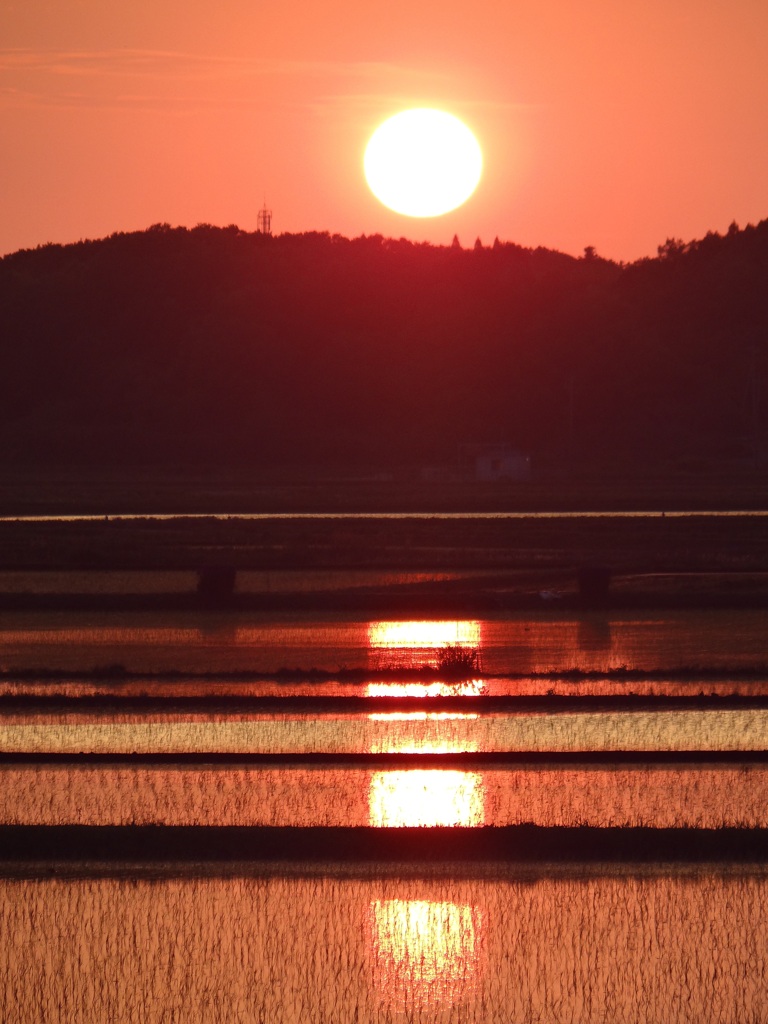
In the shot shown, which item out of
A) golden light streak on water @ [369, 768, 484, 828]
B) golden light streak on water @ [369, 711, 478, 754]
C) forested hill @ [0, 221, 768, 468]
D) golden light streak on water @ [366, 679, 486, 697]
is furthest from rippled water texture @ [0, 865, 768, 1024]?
forested hill @ [0, 221, 768, 468]

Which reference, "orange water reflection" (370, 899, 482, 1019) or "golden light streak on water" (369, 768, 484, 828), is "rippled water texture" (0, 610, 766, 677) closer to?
"golden light streak on water" (369, 768, 484, 828)

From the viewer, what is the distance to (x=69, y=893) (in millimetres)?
8570

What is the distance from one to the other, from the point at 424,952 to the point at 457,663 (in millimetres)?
10435

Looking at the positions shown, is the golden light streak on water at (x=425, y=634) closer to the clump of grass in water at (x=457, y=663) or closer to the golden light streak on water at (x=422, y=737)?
the clump of grass in water at (x=457, y=663)

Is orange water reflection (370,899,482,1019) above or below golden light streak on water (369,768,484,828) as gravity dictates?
below

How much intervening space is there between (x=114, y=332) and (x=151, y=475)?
40.8 m

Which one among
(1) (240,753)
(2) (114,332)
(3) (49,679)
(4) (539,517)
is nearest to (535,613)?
(3) (49,679)

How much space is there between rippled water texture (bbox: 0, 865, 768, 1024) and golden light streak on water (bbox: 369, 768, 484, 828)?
1.29m

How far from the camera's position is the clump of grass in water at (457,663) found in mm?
17742

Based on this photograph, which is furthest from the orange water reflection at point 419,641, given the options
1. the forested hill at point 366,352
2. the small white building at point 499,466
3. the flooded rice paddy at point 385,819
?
the forested hill at point 366,352

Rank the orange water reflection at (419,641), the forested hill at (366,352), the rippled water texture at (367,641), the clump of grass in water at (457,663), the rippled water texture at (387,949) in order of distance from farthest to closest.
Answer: the forested hill at (366,352) < the orange water reflection at (419,641) < the rippled water texture at (367,641) < the clump of grass in water at (457,663) < the rippled water texture at (387,949)

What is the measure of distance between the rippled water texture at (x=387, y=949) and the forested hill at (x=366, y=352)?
88.6 m

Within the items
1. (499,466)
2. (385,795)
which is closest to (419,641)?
(385,795)

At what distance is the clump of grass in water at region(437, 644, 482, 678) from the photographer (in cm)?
1774
